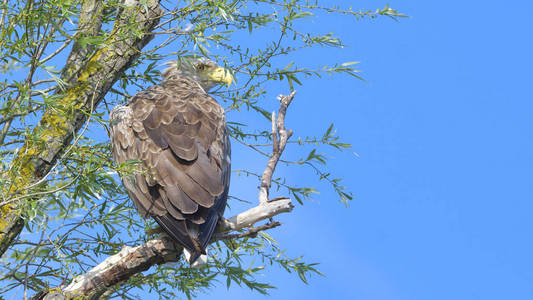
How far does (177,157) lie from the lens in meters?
5.66

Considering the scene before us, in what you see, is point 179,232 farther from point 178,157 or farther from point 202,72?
point 202,72

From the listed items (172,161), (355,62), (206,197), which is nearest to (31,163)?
(172,161)

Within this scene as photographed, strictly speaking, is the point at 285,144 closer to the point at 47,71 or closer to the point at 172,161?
the point at 172,161

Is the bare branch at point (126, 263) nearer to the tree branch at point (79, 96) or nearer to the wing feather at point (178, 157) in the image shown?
the wing feather at point (178, 157)

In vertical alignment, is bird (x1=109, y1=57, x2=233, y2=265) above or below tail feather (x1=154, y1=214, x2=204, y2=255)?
above

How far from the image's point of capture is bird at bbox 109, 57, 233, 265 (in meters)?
5.27

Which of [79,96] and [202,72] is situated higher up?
[202,72]

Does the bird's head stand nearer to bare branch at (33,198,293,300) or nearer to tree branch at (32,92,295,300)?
tree branch at (32,92,295,300)

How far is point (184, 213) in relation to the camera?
5.24 metres

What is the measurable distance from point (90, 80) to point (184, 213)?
1.75m

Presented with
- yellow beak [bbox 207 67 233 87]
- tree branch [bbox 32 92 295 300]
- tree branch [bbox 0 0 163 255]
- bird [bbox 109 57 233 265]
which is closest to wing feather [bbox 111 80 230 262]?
bird [bbox 109 57 233 265]

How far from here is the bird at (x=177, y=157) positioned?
5.27 metres

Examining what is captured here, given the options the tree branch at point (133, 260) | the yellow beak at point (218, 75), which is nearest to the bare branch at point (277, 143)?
the tree branch at point (133, 260)

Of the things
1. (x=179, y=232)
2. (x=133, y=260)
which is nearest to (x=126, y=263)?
(x=133, y=260)
